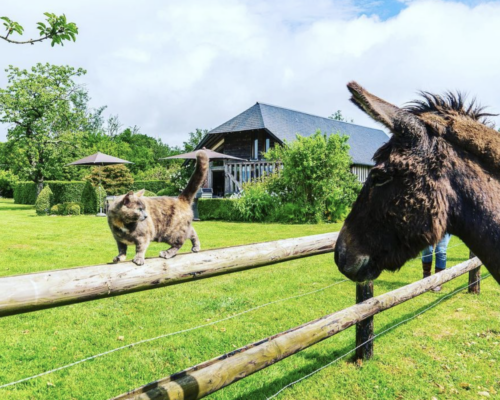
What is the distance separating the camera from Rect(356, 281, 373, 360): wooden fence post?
12.8 ft

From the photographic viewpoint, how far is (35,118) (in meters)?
29.2

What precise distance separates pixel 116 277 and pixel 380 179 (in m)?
1.49

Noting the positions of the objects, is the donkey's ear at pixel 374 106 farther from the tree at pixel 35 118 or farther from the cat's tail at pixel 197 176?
the tree at pixel 35 118

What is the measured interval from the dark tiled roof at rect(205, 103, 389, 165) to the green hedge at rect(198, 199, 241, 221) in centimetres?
599

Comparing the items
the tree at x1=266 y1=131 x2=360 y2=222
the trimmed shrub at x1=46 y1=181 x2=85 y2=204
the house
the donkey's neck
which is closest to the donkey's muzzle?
the donkey's neck

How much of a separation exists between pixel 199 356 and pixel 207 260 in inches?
84.9

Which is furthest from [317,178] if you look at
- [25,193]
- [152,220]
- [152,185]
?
[25,193]

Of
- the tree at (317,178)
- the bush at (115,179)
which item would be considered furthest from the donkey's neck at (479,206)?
the bush at (115,179)

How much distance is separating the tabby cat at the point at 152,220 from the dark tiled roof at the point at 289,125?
18.5 metres

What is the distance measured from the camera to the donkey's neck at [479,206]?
1.60 meters

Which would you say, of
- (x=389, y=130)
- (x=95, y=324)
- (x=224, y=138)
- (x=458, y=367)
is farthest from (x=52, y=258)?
(x=224, y=138)

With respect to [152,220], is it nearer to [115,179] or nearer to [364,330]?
[364,330]

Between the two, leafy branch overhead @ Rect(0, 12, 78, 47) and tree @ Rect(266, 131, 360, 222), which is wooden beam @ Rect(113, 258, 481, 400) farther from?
tree @ Rect(266, 131, 360, 222)

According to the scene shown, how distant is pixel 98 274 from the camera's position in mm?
1965
